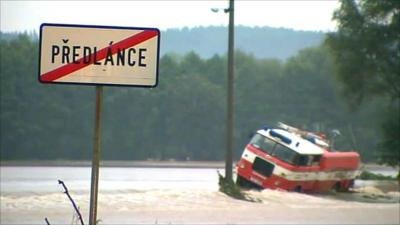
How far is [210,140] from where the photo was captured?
86.3 metres

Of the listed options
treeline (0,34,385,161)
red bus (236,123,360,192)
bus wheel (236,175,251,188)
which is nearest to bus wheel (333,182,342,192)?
red bus (236,123,360,192)

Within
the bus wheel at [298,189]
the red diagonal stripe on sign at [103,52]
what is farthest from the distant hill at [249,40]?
the red diagonal stripe on sign at [103,52]

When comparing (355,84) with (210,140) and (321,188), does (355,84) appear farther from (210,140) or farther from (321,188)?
(210,140)

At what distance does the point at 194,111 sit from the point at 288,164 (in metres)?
57.8

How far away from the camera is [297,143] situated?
28.2 meters

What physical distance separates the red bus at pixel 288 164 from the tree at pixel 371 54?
14432 mm

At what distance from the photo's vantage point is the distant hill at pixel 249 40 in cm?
11806

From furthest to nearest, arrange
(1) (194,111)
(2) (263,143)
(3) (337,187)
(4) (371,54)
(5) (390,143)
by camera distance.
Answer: (1) (194,111)
(4) (371,54)
(5) (390,143)
(3) (337,187)
(2) (263,143)

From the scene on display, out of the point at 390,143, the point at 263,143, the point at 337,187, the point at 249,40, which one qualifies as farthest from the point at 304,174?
the point at 249,40

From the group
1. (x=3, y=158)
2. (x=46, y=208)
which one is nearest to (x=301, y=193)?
(x=46, y=208)

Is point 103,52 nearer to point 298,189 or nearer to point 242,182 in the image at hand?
point 298,189

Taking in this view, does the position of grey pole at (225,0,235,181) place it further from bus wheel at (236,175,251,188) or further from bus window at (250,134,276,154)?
bus window at (250,134,276,154)

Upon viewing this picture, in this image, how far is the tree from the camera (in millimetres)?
43406

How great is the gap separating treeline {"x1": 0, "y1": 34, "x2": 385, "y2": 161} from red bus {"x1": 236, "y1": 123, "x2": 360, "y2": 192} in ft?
135
